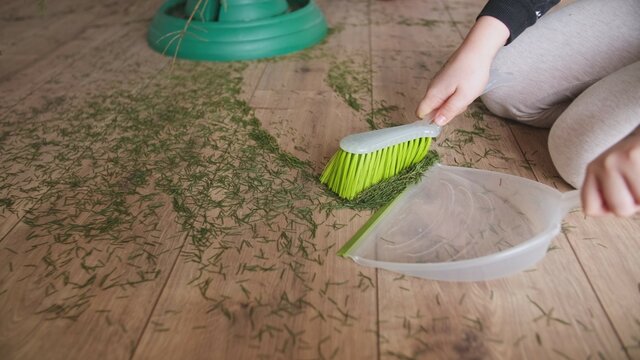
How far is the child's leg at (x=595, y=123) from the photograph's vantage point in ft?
2.42

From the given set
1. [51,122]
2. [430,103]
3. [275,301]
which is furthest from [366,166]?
[51,122]

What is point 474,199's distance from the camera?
0.74 metres

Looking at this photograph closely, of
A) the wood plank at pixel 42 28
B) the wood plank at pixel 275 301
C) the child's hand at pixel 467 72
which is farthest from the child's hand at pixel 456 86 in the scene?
the wood plank at pixel 42 28

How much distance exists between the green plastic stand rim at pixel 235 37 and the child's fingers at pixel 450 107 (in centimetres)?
75

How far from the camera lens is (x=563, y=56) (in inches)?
37.0

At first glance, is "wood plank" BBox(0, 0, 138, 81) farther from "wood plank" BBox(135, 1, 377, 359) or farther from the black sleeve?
the black sleeve

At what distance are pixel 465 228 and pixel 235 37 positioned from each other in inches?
37.4

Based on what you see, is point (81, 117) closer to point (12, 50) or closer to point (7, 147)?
point (7, 147)

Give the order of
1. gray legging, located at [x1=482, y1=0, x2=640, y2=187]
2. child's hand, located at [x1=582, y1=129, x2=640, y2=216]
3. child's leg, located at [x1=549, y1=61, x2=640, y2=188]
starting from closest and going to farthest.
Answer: child's hand, located at [x1=582, y1=129, x2=640, y2=216] → child's leg, located at [x1=549, y1=61, x2=640, y2=188] → gray legging, located at [x1=482, y1=0, x2=640, y2=187]

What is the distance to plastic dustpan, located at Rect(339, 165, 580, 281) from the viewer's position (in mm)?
604

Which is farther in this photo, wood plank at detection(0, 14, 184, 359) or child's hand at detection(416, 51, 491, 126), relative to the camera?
child's hand at detection(416, 51, 491, 126)

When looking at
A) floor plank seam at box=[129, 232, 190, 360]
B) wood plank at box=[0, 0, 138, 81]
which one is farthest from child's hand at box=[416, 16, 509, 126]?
wood plank at box=[0, 0, 138, 81]

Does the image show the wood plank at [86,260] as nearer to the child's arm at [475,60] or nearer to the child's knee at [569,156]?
the child's arm at [475,60]

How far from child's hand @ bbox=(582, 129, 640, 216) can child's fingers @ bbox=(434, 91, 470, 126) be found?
0.28 m
